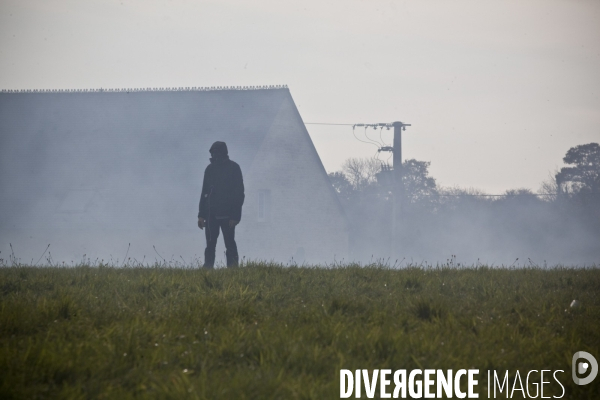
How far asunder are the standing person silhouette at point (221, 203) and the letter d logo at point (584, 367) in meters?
6.79

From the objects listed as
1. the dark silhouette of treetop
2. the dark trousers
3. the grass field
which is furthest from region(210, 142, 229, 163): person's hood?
the dark silhouette of treetop

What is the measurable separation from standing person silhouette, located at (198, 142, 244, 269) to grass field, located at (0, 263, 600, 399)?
11.0 ft

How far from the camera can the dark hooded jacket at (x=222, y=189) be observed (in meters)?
10.8

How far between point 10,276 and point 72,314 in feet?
9.44

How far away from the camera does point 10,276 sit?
7.71 m

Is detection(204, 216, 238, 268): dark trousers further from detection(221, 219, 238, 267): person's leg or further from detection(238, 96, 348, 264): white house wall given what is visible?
detection(238, 96, 348, 264): white house wall

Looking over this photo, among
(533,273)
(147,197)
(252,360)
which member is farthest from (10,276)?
(147,197)

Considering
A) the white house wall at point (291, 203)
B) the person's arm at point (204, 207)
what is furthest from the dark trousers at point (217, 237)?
the white house wall at point (291, 203)

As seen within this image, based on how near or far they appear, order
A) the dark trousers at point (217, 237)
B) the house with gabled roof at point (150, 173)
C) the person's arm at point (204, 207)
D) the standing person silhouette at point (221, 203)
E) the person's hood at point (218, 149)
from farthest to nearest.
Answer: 1. the house with gabled roof at point (150, 173)
2. the person's hood at point (218, 149)
3. the person's arm at point (204, 207)
4. the standing person silhouette at point (221, 203)
5. the dark trousers at point (217, 237)

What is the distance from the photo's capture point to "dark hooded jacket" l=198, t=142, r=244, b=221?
35.3ft

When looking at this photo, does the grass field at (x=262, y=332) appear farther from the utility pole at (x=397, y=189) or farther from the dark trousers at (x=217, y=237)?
the utility pole at (x=397, y=189)

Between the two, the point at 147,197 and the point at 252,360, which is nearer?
the point at 252,360

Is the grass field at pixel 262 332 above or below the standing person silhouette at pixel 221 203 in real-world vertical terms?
below

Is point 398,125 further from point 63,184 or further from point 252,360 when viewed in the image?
point 252,360
